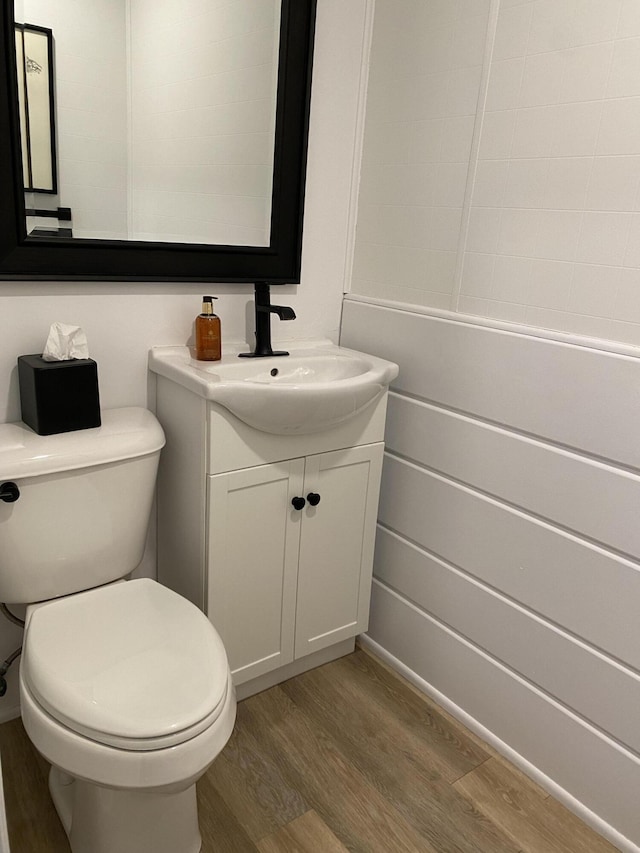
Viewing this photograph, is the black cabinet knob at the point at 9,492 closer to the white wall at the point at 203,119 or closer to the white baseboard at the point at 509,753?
the white wall at the point at 203,119

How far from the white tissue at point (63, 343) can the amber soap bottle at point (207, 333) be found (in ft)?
0.94

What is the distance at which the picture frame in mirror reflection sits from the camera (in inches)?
56.1

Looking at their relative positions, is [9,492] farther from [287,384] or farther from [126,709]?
[287,384]

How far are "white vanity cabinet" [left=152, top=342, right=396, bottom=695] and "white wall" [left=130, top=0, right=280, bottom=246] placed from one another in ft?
1.42

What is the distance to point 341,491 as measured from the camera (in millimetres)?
1870

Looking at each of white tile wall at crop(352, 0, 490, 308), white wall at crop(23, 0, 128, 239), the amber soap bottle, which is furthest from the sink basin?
white wall at crop(23, 0, 128, 239)

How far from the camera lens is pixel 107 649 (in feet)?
4.40

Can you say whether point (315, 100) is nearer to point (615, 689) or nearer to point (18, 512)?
point (18, 512)

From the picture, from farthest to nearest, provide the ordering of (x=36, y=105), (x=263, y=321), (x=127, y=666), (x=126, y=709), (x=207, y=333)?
(x=263, y=321) → (x=207, y=333) → (x=36, y=105) → (x=127, y=666) → (x=126, y=709)

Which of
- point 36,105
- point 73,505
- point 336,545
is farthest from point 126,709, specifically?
point 36,105

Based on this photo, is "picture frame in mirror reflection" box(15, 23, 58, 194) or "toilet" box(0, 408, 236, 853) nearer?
"toilet" box(0, 408, 236, 853)

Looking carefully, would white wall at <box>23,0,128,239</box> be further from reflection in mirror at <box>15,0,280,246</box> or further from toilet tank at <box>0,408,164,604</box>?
toilet tank at <box>0,408,164,604</box>

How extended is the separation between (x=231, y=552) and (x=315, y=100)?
1225 mm

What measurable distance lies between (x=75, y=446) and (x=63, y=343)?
0.24 meters
